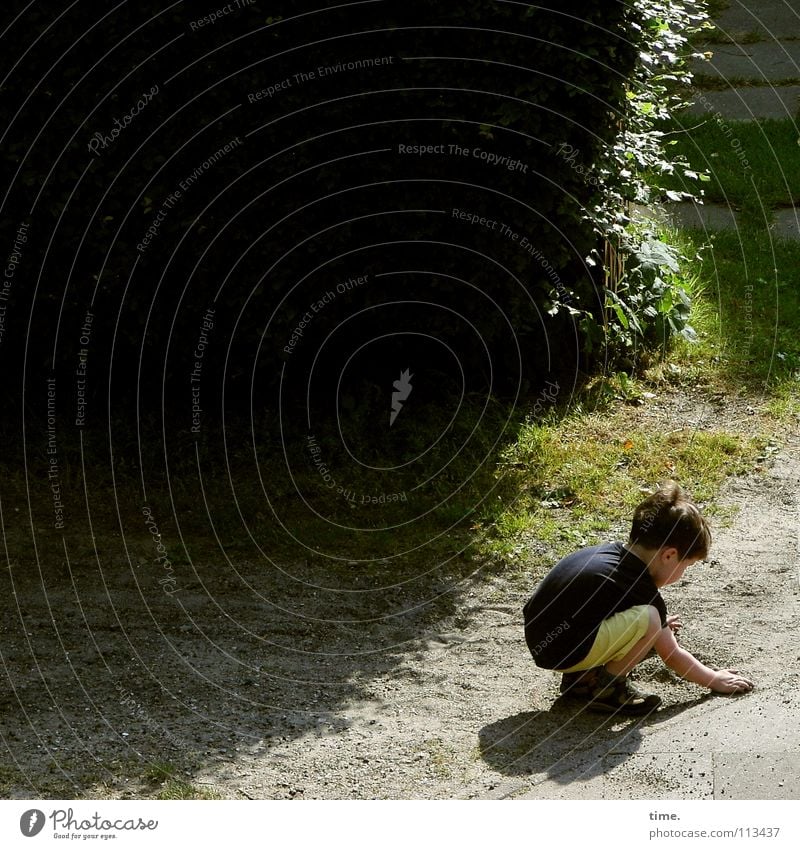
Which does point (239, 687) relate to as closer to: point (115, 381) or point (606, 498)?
point (606, 498)

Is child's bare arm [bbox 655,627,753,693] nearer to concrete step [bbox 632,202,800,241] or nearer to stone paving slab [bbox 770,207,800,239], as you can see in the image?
concrete step [bbox 632,202,800,241]

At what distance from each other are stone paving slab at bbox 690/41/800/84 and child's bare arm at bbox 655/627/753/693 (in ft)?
26.9

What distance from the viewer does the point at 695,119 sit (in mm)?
10203

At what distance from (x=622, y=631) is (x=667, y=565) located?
297 millimetres

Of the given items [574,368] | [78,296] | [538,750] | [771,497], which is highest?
[78,296]

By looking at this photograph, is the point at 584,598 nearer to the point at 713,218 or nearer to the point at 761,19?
the point at 713,218

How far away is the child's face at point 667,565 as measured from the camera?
14.0 feet

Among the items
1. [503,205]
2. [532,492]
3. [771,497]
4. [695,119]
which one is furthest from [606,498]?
[695,119]

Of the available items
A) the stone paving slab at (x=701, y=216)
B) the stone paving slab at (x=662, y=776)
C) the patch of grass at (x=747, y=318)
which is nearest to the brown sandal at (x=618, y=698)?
the stone paving slab at (x=662, y=776)

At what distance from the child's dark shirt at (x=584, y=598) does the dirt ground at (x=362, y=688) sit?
27 centimetres

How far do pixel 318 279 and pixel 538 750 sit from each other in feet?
9.89

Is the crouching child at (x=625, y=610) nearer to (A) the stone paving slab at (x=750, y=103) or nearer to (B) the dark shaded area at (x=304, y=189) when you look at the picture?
(B) the dark shaded area at (x=304, y=189)

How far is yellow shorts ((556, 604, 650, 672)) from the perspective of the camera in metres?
4.21

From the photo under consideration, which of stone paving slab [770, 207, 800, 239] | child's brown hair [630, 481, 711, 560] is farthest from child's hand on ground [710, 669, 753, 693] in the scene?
stone paving slab [770, 207, 800, 239]
